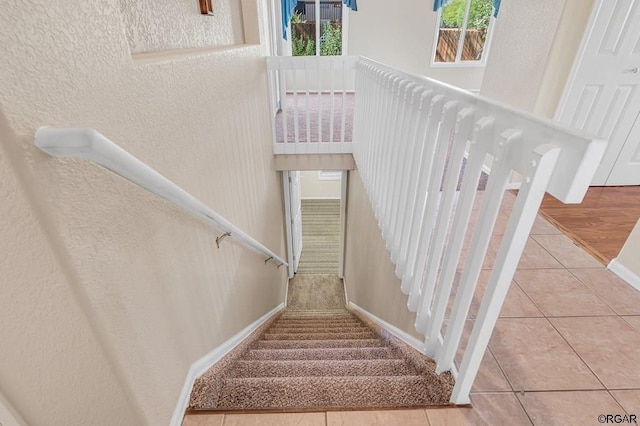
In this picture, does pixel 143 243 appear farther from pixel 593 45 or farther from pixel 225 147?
pixel 593 45

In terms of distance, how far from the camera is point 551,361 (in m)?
1.36

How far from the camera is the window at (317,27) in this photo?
621cm

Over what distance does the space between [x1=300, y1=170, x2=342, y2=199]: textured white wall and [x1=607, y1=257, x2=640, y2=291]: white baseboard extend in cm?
630

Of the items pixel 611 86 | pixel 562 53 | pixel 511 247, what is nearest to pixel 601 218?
pixel 611 86

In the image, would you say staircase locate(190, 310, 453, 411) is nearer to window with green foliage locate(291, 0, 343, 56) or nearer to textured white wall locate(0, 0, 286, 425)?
textured white wall locate(0, 0, 286, 425)

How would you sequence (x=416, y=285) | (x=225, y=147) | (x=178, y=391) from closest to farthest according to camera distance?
1. (x=178, y=391)
2. (x=416, y=285)
3. (x=225, y=147)

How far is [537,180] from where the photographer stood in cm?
65

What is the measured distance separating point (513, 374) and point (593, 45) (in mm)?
2733

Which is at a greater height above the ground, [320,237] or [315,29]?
[315,29]

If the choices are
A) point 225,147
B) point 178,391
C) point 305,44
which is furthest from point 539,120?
point 305,44

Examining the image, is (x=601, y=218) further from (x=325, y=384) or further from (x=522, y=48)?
(x=325, y=384)

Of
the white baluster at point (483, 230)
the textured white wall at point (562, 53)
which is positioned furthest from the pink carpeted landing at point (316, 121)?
the white baluster at point (483, 230)

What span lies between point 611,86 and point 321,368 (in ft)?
10.7

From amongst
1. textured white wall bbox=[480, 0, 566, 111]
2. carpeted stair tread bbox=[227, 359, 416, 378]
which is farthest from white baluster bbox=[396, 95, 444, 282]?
textured white wall bbox=[480, 0, 566, 111]
